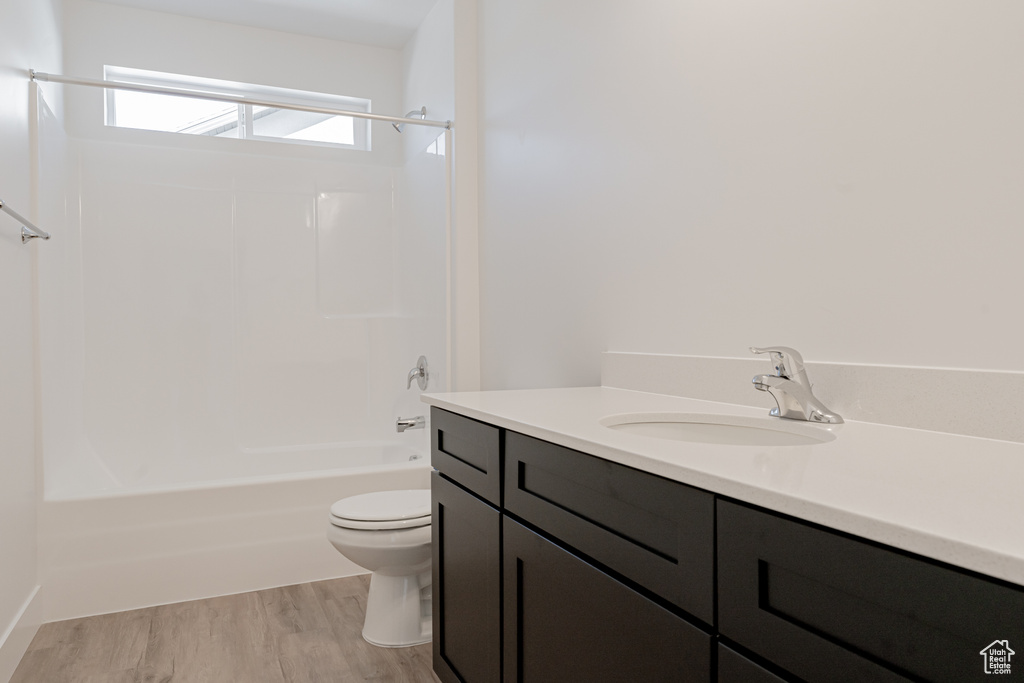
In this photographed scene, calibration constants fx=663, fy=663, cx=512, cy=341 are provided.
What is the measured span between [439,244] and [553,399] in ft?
5.42

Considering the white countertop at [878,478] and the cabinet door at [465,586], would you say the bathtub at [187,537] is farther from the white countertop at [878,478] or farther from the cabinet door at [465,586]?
the white countertop at [878,478]

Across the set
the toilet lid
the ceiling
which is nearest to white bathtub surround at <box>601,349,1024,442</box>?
the toilet lid

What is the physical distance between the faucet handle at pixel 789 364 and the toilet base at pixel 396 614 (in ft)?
4.51

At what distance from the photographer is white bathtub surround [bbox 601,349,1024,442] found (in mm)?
976

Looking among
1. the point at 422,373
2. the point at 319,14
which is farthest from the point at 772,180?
the point at 319,14

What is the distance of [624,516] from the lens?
940 mm

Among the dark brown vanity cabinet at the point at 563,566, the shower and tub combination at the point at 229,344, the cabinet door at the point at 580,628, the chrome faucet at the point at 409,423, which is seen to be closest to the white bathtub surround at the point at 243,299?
the shower and tub combination at the point at 229,344

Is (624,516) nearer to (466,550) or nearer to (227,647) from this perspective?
(466,550)

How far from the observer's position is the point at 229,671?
1.89m

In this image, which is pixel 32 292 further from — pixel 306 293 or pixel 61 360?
pixel 306 293

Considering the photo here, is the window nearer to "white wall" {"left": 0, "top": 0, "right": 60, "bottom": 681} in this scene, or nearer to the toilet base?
"white wall" {"left": 0, "top": 0, "right": 60, "bottom": 681}


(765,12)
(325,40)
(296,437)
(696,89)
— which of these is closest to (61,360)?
(296,437)

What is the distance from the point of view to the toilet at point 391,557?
2.00m

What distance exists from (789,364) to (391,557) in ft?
4.36
